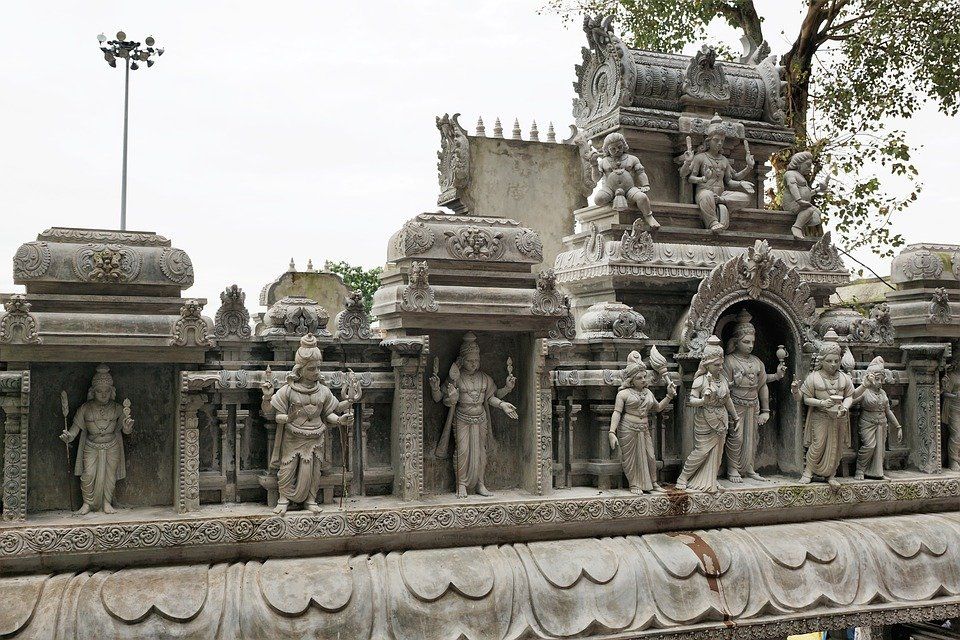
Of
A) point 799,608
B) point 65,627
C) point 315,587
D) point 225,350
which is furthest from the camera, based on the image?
point 799,608

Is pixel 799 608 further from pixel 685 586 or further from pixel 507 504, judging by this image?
pixel 507 504

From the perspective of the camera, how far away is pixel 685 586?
11.4 m

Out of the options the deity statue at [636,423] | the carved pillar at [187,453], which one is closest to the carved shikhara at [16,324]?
the carved pillar at [187,453]

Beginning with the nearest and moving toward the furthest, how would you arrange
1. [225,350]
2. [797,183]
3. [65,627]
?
[65,627]
[225,350]
[797,183]

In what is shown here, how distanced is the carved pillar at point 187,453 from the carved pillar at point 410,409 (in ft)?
6.98

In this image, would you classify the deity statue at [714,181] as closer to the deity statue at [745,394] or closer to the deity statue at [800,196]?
the deity statue at [800,196]

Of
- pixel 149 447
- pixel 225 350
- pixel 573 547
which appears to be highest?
pixel 225 350

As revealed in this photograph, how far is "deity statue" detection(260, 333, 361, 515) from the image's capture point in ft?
34.2

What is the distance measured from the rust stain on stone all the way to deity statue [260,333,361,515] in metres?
4.25

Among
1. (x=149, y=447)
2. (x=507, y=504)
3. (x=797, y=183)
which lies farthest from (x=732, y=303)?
(x=149, y=447)

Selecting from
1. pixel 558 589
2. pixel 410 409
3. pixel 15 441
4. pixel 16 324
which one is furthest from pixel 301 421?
pixel 558 589

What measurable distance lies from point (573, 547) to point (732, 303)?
359cm

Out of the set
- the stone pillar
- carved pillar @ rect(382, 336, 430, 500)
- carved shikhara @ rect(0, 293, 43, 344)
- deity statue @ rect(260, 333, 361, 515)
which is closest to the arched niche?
the stone pillar

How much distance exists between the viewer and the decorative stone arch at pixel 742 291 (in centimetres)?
1243
